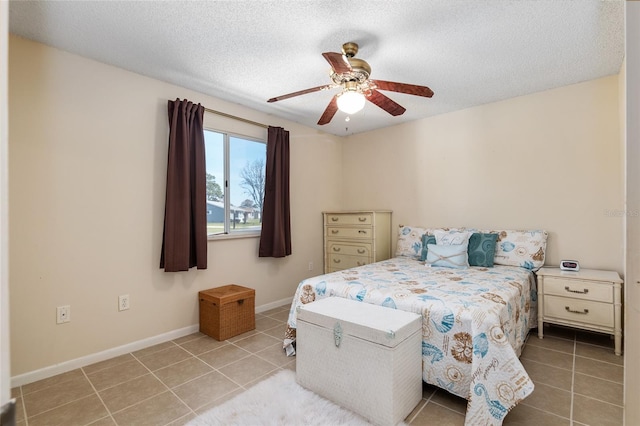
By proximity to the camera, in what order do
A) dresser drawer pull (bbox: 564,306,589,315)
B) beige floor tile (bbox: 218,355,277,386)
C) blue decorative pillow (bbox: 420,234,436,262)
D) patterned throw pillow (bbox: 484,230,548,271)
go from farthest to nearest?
blue decorative pillow (bbox: 420,234,436,262), patterned throw pillow (bbox: 484,230,548,271), dresser drawer pull (bbox: 564,306,589,315), beige floor tile (bbox: 218,355,277,386)

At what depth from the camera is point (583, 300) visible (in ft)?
8.30

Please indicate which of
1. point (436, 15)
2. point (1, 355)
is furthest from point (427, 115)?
point (1, 355)

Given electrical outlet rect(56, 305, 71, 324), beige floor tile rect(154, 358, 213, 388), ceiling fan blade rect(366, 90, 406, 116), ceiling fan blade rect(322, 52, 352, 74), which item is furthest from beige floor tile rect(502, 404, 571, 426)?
electrical outlet rect(56, 305, 71, 324)

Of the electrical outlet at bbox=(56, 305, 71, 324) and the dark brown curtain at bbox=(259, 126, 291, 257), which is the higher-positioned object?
the dark brown curtain at bbox=(259, 126, 291, 257)

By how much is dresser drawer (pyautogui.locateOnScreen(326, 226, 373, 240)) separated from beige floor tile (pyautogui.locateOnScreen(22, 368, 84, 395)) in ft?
9.63

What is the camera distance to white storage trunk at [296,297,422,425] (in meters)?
1.66

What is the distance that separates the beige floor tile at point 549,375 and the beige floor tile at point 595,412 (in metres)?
0.16

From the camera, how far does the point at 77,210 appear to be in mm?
2363

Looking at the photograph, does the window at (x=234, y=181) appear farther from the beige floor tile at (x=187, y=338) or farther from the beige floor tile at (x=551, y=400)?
the beige floor tile at (x=551, y=400)

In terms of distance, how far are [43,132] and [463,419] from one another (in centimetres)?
327

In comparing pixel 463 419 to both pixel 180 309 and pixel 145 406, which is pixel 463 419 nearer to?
pixel 145 406

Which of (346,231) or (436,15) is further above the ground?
(436,15)

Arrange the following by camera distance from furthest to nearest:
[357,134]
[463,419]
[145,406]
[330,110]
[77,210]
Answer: [357,134], [330,110], [77,210], [145,406], [463,419]

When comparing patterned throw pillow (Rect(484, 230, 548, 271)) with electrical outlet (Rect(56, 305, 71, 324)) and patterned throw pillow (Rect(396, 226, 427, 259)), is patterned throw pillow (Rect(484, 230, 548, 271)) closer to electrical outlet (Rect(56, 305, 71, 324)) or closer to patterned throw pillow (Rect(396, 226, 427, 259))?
patterned throw pillow (Rect(396, 226, 427, 259))
